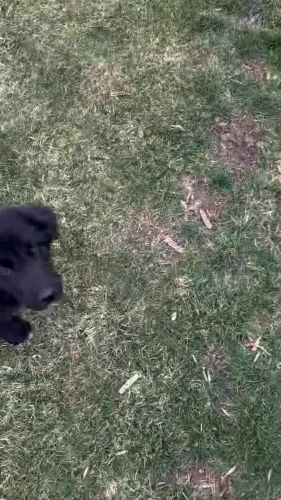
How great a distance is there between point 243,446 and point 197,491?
40 centimetres

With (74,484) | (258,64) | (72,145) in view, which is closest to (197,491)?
(74,484)

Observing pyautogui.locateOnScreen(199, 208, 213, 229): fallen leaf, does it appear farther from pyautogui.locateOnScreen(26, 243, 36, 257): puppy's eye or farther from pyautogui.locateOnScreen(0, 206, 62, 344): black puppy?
pyautogui.locateOnScreen(26, 243, 36, 257): puppy's eye

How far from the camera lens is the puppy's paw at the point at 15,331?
13.4ft

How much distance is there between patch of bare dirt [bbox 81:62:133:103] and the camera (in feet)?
14.6

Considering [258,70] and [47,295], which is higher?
[258,70]

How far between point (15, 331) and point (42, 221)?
0.74 m

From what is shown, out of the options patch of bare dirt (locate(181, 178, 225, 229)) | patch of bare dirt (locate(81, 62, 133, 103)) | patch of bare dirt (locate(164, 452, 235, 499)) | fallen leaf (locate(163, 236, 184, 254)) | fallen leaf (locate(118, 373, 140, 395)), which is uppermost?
patch of bare dirt (locate(81, 62, 133, 103))

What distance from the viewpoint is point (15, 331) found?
162 inches

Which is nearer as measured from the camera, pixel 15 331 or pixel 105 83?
pixel 15 331

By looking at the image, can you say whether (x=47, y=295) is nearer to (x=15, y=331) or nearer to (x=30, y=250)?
(x=30, y=250)

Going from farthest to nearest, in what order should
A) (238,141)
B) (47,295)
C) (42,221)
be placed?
(238,141)
(42,221)
(47,295)

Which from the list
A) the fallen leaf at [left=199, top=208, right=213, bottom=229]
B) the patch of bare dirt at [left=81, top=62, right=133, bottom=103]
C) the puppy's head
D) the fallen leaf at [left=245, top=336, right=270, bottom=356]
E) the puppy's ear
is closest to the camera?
the puppy's head

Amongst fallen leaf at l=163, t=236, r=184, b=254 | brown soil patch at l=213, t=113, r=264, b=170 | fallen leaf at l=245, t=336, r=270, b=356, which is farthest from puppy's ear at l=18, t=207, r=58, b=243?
fallen leaf at l=245, t=336, r=270, b=356

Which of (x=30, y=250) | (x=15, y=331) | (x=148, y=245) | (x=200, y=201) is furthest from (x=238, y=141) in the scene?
(x=15, y=331)
